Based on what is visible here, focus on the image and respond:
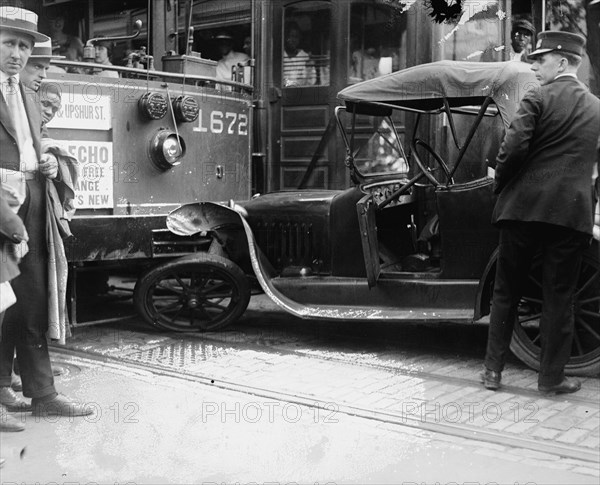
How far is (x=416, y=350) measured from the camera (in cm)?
642

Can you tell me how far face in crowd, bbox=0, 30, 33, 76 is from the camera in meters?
4.24

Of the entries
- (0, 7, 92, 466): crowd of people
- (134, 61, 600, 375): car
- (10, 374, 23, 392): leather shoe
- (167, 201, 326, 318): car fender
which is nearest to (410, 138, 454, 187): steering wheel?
(134, 61, 600, 375): car

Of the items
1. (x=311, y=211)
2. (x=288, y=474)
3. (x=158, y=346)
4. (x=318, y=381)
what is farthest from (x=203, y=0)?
(x=288, y=474)

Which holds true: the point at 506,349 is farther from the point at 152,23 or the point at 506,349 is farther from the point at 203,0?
the point at 203,0

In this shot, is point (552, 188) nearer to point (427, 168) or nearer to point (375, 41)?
point (427, 168)

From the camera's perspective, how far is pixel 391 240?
691 centimetres

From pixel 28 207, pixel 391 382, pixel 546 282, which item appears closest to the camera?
pixel 28 207

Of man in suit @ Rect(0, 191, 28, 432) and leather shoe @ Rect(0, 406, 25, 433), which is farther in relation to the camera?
leather shoe @ Rect(0, 406, 25, 433)

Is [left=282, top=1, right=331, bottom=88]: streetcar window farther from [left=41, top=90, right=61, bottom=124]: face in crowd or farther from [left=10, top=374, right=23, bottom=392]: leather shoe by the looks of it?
[left=10, top=374, right=23, bottom=392]: leather shoe

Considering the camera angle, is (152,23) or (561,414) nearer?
(561,414)

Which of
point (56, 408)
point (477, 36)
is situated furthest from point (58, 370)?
point (477, 36)

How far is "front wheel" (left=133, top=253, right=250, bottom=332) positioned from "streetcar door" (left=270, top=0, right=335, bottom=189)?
9.44 feet

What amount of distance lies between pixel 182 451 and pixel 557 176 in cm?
255

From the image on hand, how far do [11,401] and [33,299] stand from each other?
639mm
